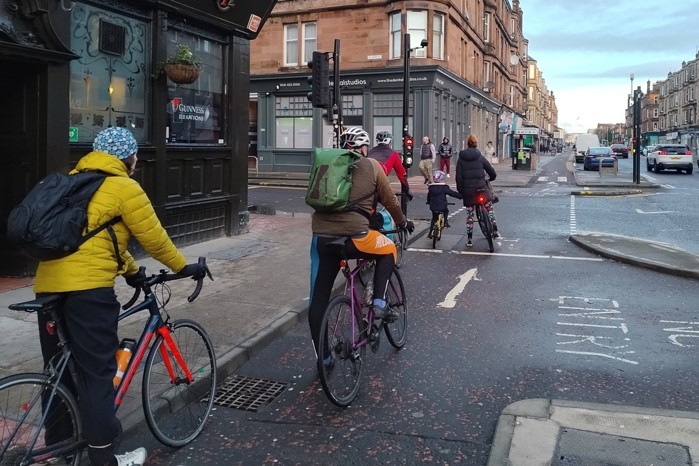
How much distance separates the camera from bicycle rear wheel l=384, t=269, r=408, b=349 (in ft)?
18.1

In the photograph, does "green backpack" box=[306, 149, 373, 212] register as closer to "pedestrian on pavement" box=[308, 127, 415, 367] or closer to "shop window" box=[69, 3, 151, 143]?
"pedestrian on pavement" box=[308, 127, 415, 367]

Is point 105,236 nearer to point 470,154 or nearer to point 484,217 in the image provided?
point 484,217

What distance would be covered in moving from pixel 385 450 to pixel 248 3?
9125mm

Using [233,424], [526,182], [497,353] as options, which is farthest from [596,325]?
[526,182]

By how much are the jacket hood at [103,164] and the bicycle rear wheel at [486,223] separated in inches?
330

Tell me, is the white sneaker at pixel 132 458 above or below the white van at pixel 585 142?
below

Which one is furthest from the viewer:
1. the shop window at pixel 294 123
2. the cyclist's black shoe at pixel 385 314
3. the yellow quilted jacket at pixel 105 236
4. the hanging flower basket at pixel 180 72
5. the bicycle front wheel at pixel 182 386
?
the shop window at pixel 294 123

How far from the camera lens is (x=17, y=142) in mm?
7570

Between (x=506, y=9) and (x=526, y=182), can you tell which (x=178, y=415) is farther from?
(x=506, y=9)

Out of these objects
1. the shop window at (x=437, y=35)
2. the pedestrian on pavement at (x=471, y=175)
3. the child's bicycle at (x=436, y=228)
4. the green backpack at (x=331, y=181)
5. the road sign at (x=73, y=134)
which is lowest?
the child's bicycle at (x=436, y=228)

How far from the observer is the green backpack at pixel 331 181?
4555 millimetres

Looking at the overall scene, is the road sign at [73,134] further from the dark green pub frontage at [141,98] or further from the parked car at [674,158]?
the parked car at [674,158]

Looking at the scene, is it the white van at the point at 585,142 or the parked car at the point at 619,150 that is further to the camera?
the parked car at the point at 619,150

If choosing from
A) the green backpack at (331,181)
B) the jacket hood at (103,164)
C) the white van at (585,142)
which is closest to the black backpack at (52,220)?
the jacket hood at (103,164)
